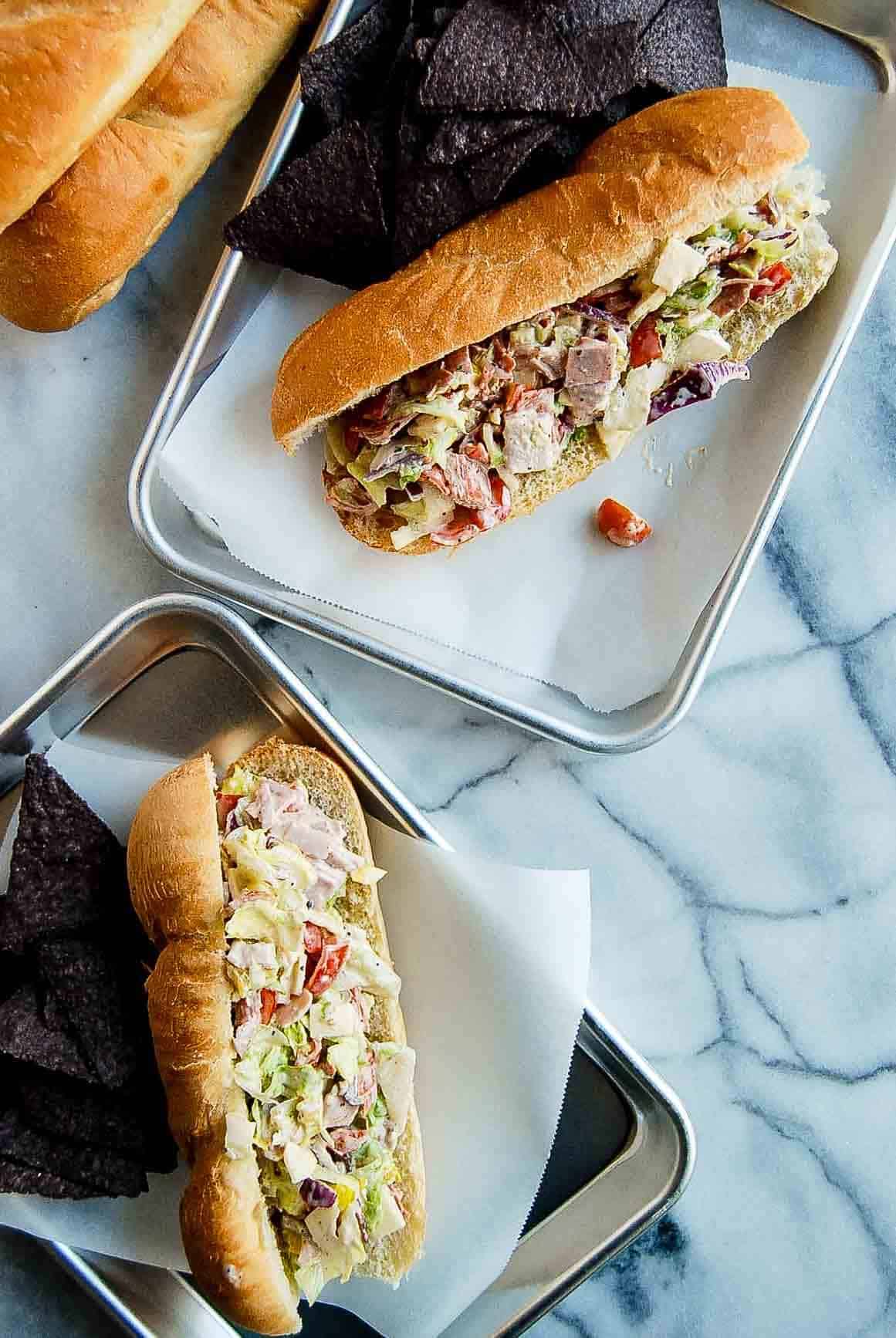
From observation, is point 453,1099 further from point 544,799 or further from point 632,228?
point 632,228

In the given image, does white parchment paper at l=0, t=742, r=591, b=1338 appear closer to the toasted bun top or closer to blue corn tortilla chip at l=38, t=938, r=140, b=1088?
blue corn tortilla chip at l=38, t=938, r=140, b=1088

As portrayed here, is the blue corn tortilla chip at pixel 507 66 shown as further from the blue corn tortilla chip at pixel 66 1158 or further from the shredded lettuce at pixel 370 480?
the blue corn tortilla chip at pixel 66 1158

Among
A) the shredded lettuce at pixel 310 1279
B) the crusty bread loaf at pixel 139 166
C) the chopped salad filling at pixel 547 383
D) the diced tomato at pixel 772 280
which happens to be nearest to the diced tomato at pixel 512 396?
the chopped salad filling at pixel 547 383

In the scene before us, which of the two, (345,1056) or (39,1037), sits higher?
(39,1037)

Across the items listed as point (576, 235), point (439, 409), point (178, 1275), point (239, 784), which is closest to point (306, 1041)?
point (239, 784)

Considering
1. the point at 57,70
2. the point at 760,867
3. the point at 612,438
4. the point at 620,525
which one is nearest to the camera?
the point at 57,70

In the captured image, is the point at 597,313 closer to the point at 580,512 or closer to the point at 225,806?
the point at 580,512

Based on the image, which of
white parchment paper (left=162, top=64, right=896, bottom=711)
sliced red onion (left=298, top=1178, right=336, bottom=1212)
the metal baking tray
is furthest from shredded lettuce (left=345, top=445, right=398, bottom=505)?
sliced red onion (left=298, top=1178, right=336, bottom=1212)
